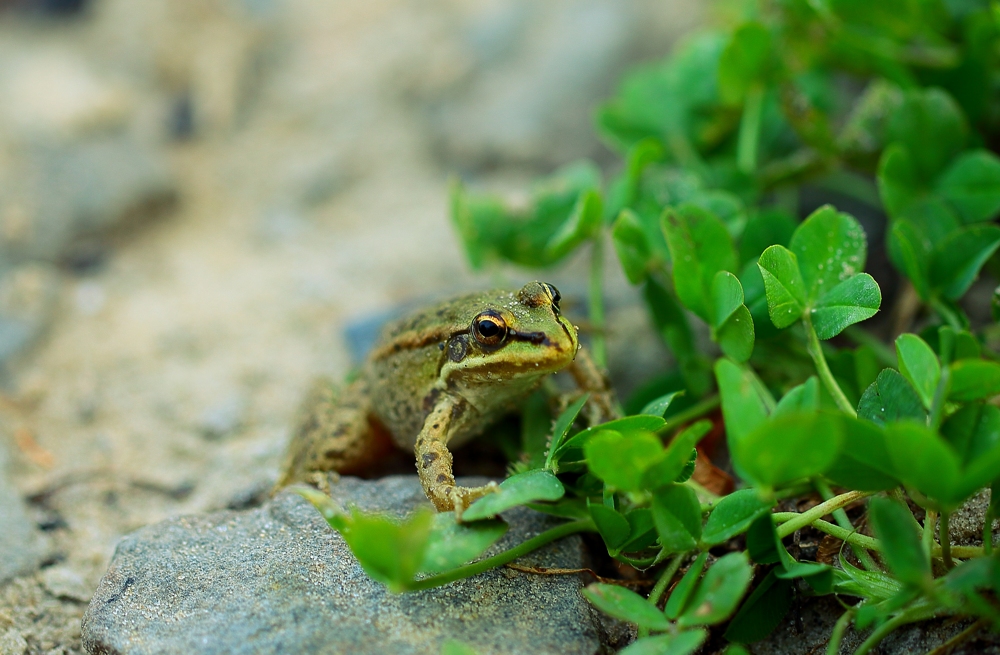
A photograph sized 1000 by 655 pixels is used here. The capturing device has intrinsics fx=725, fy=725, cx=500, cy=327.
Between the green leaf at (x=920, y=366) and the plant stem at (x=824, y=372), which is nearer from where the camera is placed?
the green leaf at (x=920, y=366)

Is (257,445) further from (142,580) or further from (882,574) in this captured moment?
(882,574)

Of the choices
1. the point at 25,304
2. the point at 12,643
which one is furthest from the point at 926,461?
the point at 25,304

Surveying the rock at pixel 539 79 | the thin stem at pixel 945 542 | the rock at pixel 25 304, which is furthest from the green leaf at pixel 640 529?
the rock at pixel 25 304

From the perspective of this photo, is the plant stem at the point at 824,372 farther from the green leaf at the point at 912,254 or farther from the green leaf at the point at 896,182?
the green leaf at the point at 896,182

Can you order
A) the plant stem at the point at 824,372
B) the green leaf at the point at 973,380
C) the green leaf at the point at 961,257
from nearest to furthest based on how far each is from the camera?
the green leaf at the point at 973,380 → the plant stem at the point at 824,372 → the green leaf at the point at 961,257

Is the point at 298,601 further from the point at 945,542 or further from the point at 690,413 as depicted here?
the point at 945,542

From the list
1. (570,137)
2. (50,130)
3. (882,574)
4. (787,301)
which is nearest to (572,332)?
(787,301)
